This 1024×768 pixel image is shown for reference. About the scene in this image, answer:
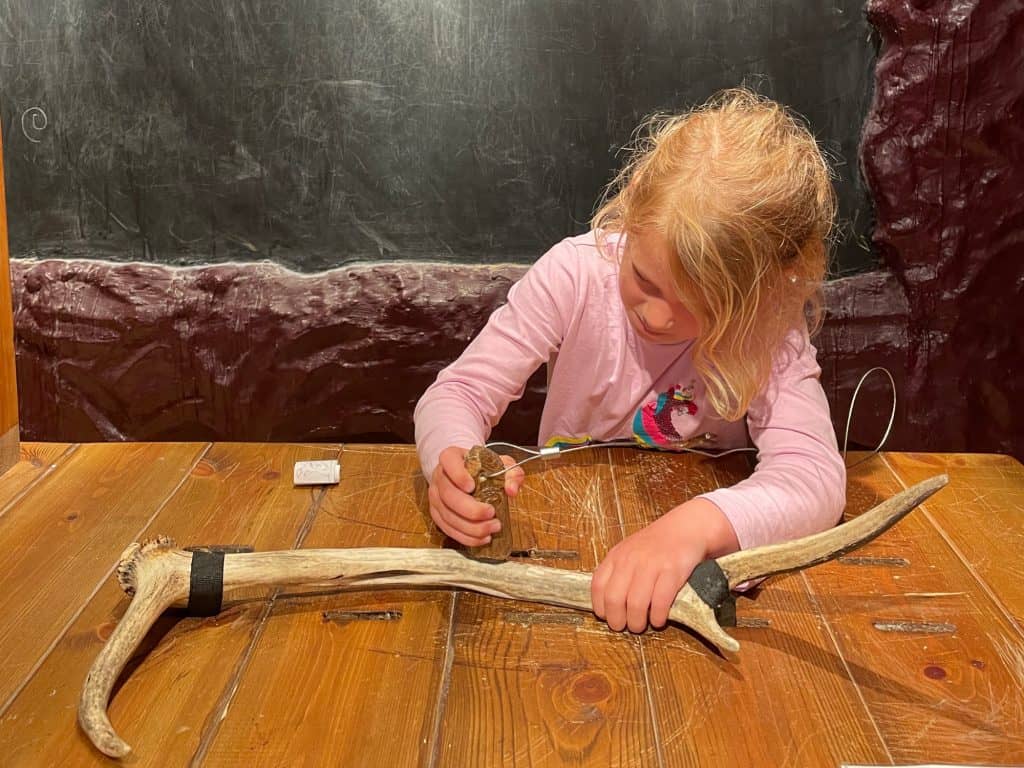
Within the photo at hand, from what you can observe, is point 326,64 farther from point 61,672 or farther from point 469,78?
point 61,672

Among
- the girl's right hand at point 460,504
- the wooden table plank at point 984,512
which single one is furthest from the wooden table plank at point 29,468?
the wooden table plank at point 984,512

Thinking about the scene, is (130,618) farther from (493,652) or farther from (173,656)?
(493,652)

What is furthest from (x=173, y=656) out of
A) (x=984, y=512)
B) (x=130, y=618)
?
(x=984, y=512)

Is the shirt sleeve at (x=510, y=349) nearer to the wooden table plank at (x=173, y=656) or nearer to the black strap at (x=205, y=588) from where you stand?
the wooden table plank at (x=173, y=656)

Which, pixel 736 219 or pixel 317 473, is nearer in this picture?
pixel 736 219

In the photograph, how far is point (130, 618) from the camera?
988mm

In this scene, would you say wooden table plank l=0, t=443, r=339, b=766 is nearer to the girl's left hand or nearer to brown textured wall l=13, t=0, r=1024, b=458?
the girl's left hand

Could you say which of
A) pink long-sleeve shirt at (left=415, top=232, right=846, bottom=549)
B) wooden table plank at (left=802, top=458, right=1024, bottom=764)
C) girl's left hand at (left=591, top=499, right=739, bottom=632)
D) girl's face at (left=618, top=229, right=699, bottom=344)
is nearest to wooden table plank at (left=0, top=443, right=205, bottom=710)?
pink long-sleeve shirt at (left=415, top=232, right=846, bottom=549)

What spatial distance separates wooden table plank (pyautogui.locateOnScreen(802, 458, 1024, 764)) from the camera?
2.90 feet

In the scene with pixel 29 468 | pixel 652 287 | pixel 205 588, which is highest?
pixel 652 287

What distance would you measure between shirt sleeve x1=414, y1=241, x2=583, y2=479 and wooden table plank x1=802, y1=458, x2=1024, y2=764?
0.52 m

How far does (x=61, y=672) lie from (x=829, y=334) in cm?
165

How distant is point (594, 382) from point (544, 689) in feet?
2.32

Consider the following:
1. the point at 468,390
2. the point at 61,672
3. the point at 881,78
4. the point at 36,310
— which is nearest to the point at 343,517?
the point at 468,390
